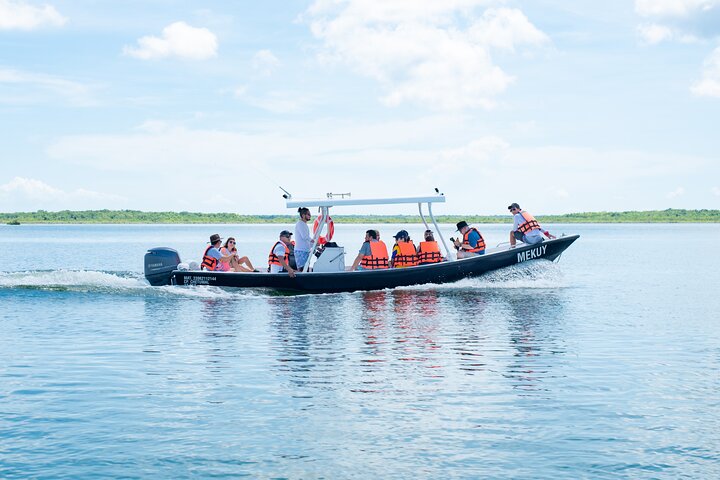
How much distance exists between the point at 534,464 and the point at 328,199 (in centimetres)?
1462

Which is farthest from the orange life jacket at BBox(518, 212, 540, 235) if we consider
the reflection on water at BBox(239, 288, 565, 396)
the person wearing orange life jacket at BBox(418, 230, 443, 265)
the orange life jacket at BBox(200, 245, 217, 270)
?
the orange life jacket at BBox(200, 245, 217, 270)

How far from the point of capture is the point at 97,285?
83.1 ft

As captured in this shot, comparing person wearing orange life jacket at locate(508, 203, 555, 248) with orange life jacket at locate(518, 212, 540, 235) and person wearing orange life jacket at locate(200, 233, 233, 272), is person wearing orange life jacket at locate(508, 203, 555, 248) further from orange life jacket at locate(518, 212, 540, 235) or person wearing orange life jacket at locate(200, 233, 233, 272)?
person wearing orange life jacket at locate(200, 233, 233, 272)

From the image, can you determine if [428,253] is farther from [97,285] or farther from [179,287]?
[97,285]

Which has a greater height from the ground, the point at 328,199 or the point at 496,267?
the point at 328,199

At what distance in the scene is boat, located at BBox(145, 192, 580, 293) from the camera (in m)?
21.8

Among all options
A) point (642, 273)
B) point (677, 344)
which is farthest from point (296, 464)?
point (642, 273)

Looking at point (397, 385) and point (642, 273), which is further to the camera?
point (642, 273)

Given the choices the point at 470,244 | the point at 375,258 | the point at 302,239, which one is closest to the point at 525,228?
the point at 470,244

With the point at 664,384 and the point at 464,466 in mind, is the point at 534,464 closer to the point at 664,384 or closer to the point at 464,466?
the point at 464,466

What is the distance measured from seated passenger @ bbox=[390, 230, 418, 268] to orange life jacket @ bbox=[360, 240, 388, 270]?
293 mm

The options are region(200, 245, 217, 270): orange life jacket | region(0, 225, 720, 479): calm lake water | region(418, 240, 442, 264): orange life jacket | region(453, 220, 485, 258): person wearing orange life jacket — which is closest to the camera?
region(0, 225, 720, 479): calm lake water

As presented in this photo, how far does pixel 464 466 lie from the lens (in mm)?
7766

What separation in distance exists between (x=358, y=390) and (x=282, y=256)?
11.1 m
